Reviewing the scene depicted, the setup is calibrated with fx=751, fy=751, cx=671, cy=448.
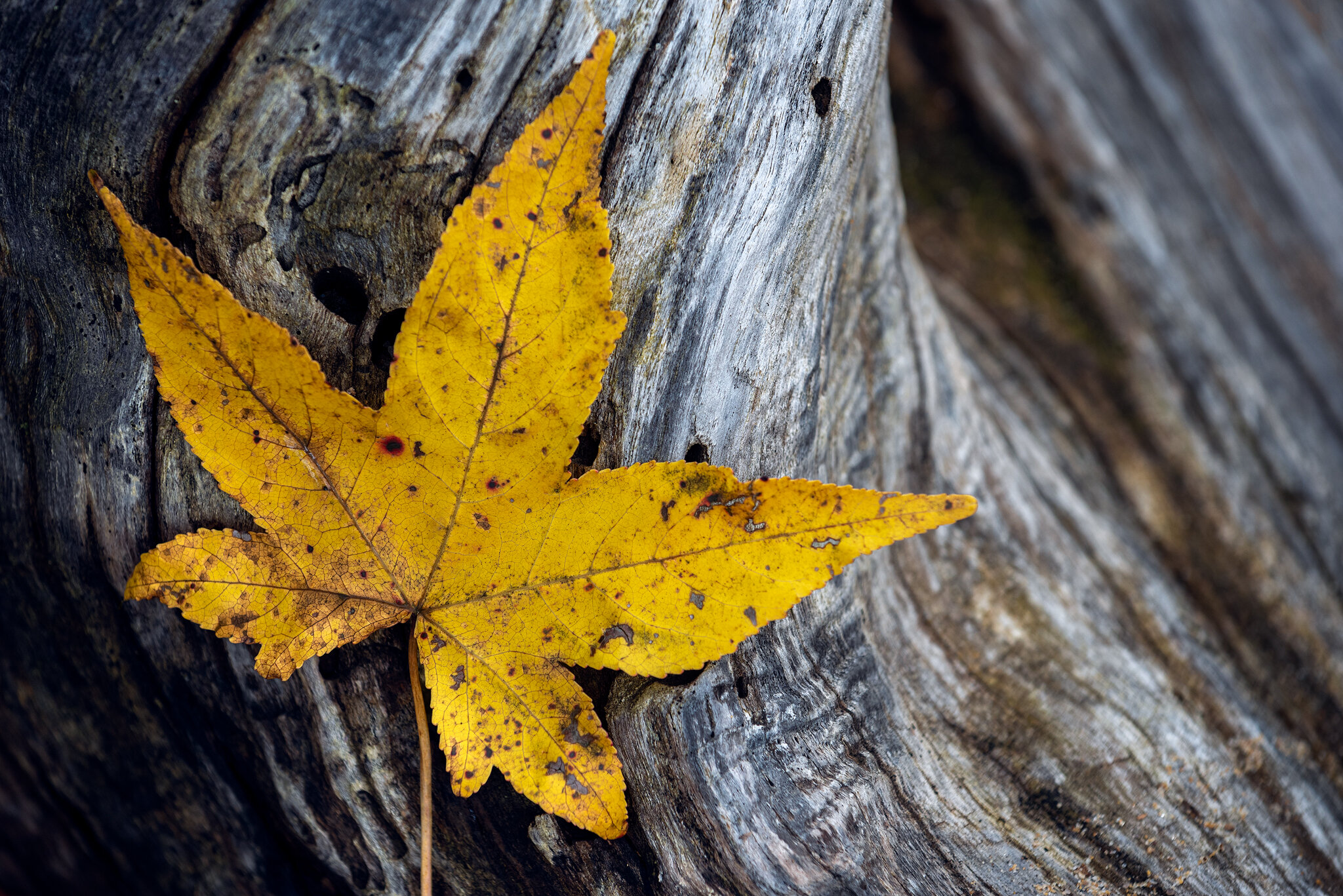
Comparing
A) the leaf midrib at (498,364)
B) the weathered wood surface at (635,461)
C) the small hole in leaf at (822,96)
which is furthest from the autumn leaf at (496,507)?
the small hole in leaf at (822,96)

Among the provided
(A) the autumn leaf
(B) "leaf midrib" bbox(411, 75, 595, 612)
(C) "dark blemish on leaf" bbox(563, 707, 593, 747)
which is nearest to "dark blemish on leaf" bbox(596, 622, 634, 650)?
(A) the autumn leaf

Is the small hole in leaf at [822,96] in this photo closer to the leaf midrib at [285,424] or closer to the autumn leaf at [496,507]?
the autumn leaf at [496,507]

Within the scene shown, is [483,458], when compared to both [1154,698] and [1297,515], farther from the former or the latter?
[1297,515]

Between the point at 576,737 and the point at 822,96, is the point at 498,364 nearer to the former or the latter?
the point at 576,737

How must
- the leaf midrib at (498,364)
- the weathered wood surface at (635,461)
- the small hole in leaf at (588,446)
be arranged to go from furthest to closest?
1. the small hole in leaf at (588,446)
2. the weathered wood surface at (635,461)
3. the leaf midrib at (498,364)

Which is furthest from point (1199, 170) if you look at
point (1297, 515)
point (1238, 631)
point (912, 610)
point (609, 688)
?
point (609, 688)

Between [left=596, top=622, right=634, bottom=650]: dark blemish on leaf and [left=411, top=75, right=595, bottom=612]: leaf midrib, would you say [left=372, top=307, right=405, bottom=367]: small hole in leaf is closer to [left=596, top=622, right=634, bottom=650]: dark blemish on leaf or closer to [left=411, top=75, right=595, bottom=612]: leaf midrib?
[left=411, top=75, right=595, bottom=612]: leaf midrib

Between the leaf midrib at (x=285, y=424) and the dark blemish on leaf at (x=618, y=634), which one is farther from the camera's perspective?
the dark blemish on leaf at (x=618, y=634)
